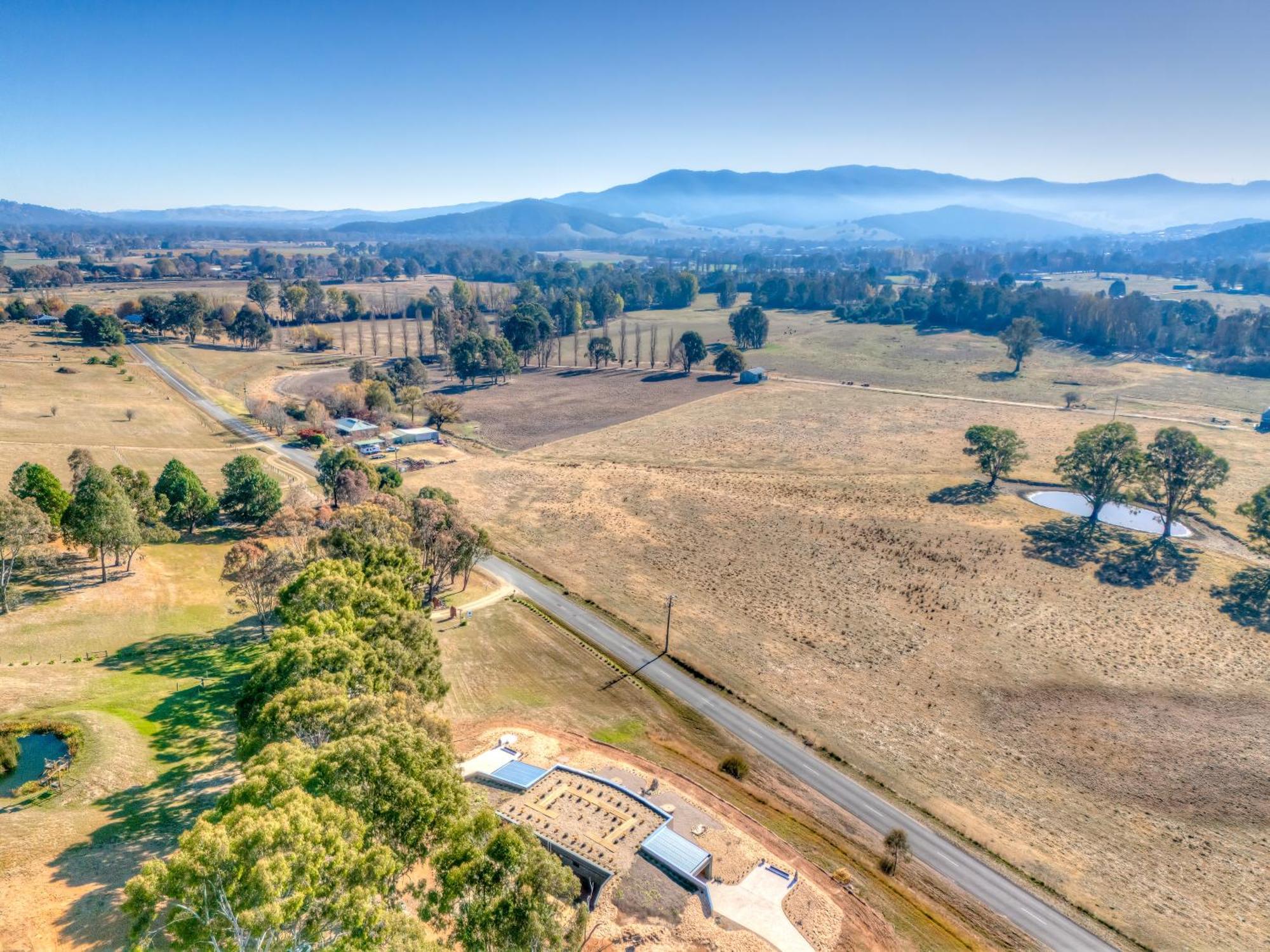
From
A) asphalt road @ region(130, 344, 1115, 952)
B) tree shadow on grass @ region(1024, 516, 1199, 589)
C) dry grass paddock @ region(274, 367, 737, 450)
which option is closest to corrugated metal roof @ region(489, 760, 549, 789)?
asphalt road @ region(130, 344, 1115, 952)

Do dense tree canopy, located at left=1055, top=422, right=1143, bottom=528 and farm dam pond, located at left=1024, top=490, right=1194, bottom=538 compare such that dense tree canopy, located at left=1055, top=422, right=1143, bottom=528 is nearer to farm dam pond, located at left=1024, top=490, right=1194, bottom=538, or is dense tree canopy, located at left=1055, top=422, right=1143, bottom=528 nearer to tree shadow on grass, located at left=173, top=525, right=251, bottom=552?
farm dam pond, located at left=1024, top=490, right=1194, bottom=538

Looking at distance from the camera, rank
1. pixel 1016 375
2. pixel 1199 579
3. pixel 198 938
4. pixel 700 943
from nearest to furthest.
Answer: pixel 198 938, pixel 700 943, pixel 1199 579, pixel 1016 375

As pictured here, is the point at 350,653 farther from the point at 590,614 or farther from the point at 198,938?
the point at 590,614

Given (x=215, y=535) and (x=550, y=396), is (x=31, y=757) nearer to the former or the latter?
(x=215, y=535)

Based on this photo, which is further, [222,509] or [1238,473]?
[1238,473]

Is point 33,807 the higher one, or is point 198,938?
point 198,938

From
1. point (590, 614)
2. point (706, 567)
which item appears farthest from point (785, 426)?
point (590, 614)

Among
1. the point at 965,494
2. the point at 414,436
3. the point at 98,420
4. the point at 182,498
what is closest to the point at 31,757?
the point at 182,498

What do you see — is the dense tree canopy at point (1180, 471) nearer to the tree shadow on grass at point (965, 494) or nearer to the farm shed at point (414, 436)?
the tree shadow on grass at point (965, 494)
